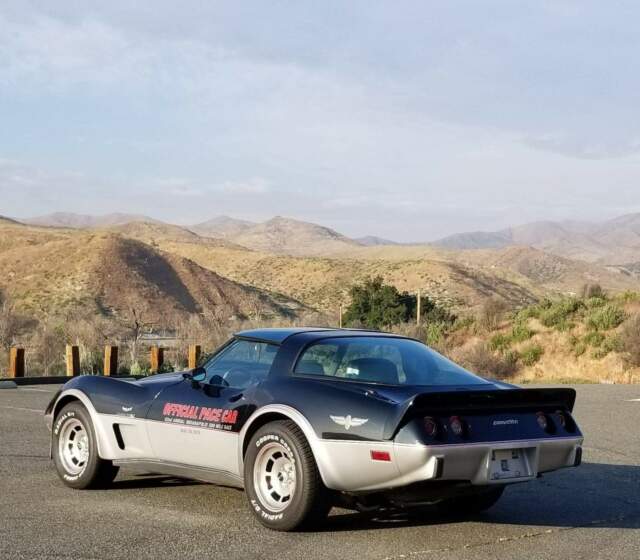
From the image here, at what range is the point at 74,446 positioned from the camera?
9008mm

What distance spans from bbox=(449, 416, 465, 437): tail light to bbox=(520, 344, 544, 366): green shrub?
1036 inches

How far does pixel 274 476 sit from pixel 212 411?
0.82 metres

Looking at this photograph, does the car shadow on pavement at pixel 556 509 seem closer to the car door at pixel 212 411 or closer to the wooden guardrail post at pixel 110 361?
the car door at pixel 212 411

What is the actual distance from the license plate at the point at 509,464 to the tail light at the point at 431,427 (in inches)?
18.3

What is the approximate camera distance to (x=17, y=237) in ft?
298

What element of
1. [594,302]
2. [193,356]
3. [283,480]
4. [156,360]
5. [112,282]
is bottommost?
[156,360]

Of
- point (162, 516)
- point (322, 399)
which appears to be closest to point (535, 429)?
point (322, 399)

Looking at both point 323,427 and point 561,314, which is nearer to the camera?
point 323,427

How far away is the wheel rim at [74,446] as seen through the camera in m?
8.90

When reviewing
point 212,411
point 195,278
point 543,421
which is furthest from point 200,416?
point 195,278

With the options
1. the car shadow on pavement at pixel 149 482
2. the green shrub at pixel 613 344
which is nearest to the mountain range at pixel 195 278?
the green shrub at pixel 613 344

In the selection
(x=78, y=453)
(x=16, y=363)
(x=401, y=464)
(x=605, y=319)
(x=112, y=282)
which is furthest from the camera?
(x=112, y=282)

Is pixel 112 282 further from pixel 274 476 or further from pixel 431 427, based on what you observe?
pixel 431 427

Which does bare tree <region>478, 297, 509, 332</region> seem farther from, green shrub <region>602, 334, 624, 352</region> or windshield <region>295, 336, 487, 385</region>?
windshield <region>295, 336, 487, 385</region>
